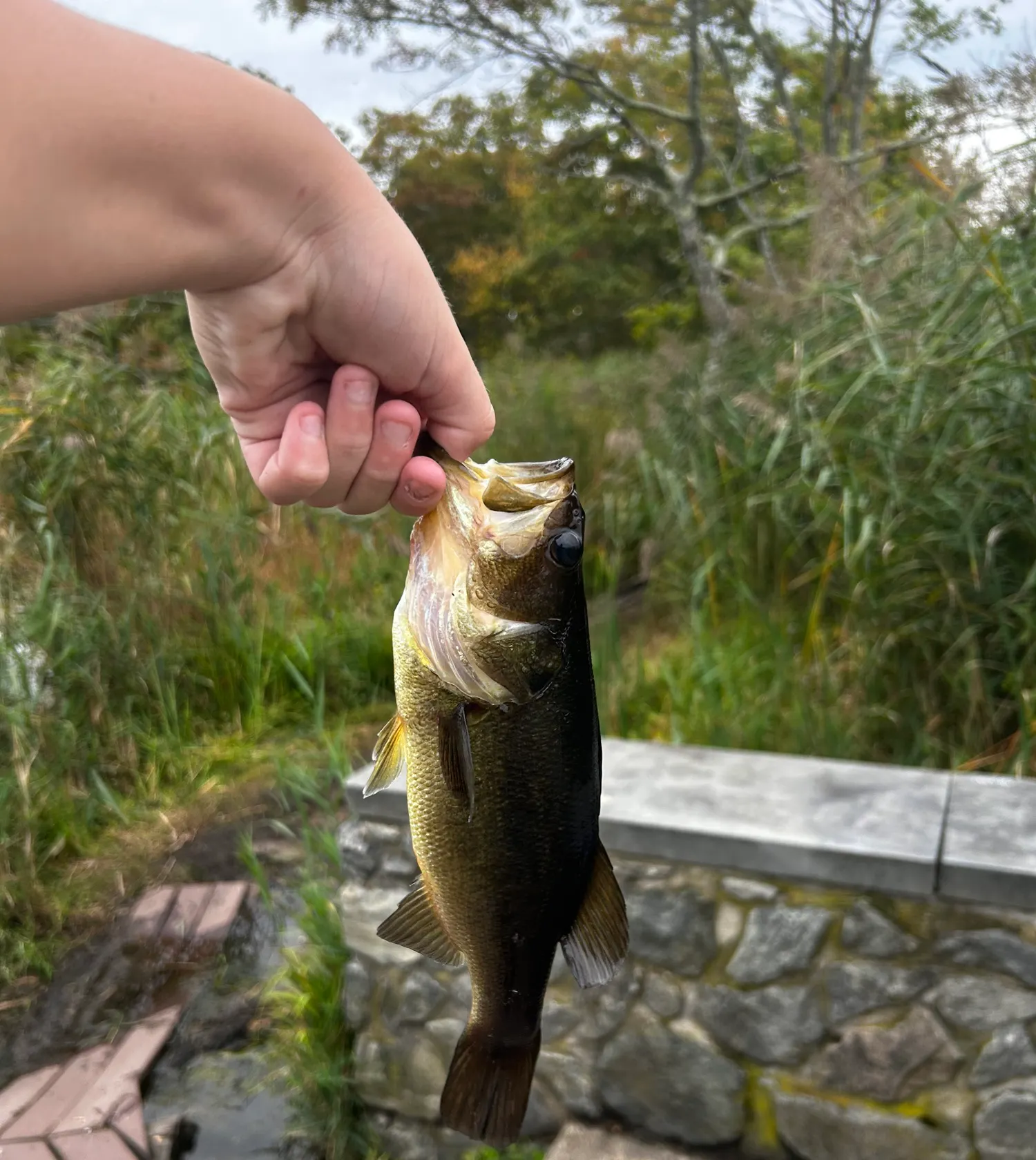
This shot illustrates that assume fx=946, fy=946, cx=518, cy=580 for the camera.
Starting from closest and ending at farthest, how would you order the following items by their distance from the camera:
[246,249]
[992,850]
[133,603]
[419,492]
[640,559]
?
1. [246,249]
2. [419,492]
3. [992,850]
4. [133,603]
5. [640,559]

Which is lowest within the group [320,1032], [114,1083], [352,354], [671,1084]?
[114,1083]

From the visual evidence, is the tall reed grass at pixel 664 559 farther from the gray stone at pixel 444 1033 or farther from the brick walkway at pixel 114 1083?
the gray stone at pixel 444 1033

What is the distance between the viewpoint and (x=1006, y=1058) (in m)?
2.16

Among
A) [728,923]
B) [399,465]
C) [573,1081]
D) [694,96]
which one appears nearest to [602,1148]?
[573,1081]

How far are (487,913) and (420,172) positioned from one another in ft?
48.0

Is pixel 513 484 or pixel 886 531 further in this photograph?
pixel 886 531

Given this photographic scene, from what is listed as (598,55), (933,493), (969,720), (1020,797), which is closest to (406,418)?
(1020,797)

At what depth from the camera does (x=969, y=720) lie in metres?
2.85

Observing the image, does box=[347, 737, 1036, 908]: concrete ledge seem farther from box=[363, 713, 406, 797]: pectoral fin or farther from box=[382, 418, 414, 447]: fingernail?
box=[382, 418, 414, 447]: fingernail

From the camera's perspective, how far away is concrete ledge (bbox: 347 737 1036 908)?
2105mm

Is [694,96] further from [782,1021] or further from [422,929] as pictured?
[422,929]

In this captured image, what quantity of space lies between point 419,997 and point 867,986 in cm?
122

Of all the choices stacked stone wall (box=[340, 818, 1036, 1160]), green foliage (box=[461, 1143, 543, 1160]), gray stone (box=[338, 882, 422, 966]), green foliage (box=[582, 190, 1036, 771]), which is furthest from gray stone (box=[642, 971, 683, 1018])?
green foliage (box=[582, 190, 1036, 771])

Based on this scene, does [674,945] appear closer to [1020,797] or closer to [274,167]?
[1020,797]
